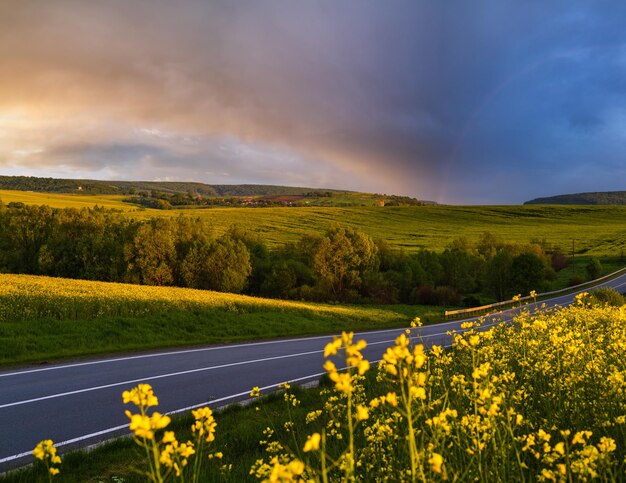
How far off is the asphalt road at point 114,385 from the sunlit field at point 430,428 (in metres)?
1.56

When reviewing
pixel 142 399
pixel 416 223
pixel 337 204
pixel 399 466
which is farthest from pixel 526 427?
pixel 337 204

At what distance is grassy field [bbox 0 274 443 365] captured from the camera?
50.0 feet

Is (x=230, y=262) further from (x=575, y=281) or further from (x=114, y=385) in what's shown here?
(x=575, y=281)

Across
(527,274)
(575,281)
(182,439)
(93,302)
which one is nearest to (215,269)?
(93,302)

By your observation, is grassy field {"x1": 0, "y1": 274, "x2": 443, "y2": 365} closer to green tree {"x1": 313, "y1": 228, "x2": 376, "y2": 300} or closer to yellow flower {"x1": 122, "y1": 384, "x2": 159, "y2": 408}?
yellow flower {"x1": 122, "y1": 384, "x2": 159, "y2": 408}

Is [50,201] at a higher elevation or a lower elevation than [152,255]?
higher

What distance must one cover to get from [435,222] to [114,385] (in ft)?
335

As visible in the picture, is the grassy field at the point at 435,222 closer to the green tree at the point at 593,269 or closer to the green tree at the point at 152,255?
the green tree at the point at 593,269

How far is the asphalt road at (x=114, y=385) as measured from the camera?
779 cm

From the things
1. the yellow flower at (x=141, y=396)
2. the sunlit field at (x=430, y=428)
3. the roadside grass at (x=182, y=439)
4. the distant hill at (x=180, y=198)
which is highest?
the distant hill at (x=180, y=198)

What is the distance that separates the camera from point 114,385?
1095 centimetres

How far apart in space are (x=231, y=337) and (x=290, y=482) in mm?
18952

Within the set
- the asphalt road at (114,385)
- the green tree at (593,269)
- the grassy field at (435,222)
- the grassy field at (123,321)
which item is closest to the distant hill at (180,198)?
the grassy field at (435,222)

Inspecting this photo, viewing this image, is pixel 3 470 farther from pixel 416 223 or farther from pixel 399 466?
pixel 416 223
